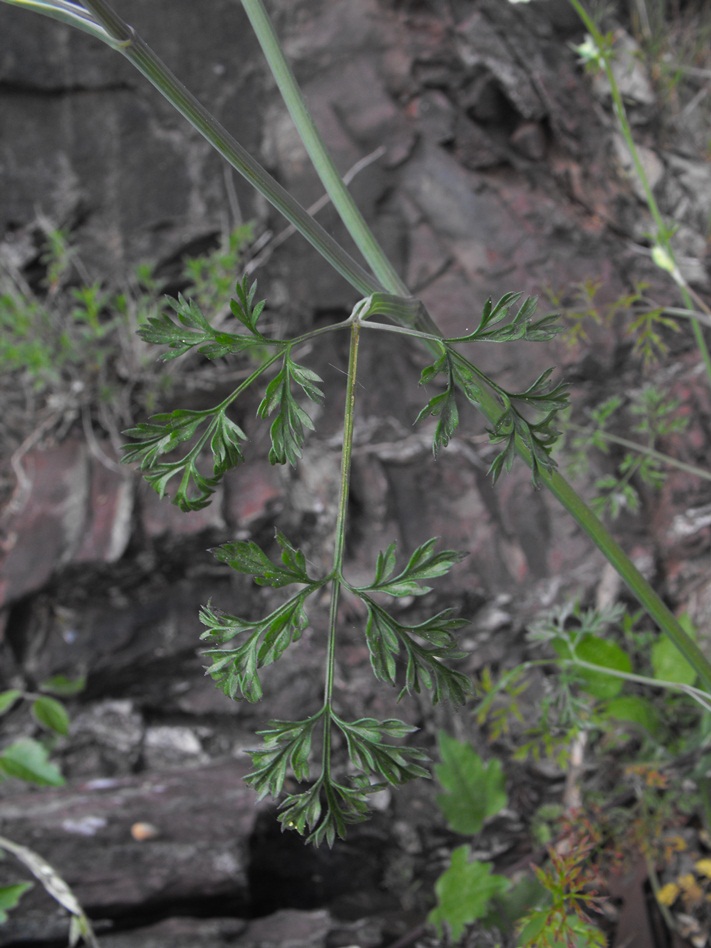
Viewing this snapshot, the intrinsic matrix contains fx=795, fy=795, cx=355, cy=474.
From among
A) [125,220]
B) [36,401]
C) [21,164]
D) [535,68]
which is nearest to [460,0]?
[535,68]

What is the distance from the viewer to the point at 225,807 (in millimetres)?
1904

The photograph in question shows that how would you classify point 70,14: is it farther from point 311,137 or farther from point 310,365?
point 310,365

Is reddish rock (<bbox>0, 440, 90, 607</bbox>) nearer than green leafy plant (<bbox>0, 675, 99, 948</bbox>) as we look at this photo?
No

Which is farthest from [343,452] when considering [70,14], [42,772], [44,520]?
[44,520]

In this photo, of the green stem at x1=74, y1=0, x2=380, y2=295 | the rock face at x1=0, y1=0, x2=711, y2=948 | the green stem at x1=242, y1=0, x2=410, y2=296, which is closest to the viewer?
the green stem at x1=74, y1=0, x2=380, y2=295

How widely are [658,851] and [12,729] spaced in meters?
1.65

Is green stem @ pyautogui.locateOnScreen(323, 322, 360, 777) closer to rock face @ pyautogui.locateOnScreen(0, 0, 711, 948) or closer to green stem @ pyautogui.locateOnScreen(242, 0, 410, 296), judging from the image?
green stem @ pyautogui.locateOnScreen(242, 0, 410, 296)

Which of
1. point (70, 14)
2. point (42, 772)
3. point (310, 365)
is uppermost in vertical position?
point (70, 14)

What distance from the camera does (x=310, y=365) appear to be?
2.20 metres

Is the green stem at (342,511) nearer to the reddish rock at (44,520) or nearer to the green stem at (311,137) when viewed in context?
the green stem at (311,137)

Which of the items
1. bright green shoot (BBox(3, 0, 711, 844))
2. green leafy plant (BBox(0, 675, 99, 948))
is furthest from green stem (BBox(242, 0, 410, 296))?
green leafy plant (BBox(0, 675, 99, 948))

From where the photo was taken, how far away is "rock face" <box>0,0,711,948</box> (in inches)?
76.5

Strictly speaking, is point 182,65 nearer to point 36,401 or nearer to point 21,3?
point 36,401

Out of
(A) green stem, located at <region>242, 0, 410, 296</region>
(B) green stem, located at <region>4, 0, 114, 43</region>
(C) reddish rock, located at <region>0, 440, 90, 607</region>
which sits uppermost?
(B) green stem, located at <region>4, 0, 114, 43</region>
